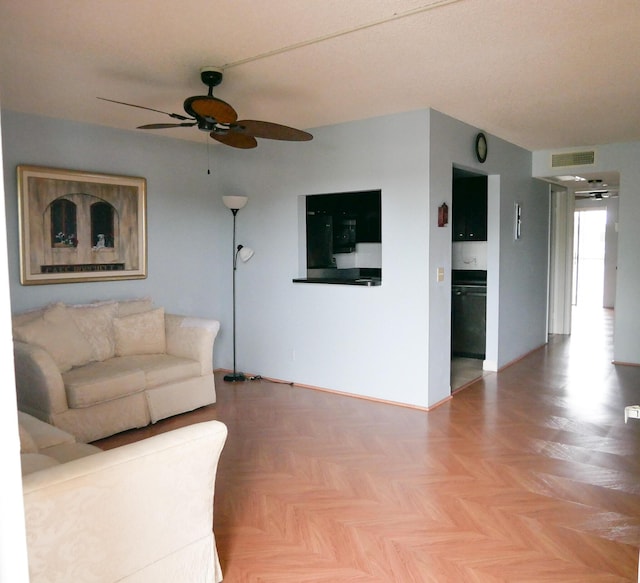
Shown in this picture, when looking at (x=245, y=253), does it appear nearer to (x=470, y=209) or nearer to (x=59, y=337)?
(x=59, y=337)

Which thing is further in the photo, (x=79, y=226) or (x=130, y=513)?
(x=79, y=226)

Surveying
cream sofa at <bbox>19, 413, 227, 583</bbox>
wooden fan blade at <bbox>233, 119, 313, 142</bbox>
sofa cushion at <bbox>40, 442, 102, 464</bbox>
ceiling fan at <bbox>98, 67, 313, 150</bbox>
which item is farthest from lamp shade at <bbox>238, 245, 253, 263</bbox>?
cream sofa at <bbox>19, 413, 227, 583</bbox>

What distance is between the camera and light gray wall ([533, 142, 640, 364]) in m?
6.18

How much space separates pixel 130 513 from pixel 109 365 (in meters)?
2.66

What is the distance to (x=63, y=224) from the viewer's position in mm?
4645

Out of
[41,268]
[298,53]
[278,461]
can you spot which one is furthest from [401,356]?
[41,268]

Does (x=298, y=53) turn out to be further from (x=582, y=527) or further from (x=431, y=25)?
(x=582, y=527)

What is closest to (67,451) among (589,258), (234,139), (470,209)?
(234,139)

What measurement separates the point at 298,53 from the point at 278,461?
8.19 ft

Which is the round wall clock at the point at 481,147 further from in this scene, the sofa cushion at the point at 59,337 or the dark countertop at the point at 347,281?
the sofa cushion at the point at 59,337

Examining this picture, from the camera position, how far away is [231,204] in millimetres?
5445

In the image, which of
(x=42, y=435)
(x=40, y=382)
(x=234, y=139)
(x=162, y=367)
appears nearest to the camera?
(x=42, y=435)

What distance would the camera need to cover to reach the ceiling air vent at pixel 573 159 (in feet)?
21.1

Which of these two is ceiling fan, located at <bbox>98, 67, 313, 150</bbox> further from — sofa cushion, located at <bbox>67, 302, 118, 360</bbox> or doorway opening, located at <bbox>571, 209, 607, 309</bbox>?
doorway opening, located at <bbox>571, 209, 607, 309</bbox>
